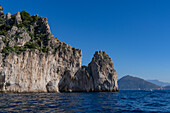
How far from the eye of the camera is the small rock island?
49.9 meters

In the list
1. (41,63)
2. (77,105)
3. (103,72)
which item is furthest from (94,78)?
(77,105)

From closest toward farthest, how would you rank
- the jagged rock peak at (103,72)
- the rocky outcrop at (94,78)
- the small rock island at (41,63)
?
the small rock island at (41,63) → the rocky outcrop at (94,78) → the jagged rock peak at (103,72)

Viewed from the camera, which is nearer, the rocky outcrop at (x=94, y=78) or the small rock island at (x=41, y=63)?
the small rock island at (x=41, y=63)

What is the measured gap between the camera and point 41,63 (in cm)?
5962

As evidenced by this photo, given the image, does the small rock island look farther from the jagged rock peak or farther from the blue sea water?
the blue sea water

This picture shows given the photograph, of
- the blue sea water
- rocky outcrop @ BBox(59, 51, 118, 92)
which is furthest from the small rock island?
the blue sea water

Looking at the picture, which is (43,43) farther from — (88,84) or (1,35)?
(88,84)

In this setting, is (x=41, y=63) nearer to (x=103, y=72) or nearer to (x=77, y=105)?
(x=103, y=72)

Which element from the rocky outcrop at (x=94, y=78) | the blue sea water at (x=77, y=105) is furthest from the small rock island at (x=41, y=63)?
the blue sea water at (x=77, y=105)

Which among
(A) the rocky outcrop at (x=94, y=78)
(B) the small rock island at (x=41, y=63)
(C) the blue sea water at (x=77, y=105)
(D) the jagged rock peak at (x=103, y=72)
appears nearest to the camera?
(C) the blue sea water at (x=77, y=105)

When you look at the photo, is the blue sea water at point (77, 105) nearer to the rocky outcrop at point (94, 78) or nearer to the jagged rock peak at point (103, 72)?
the rocky outcrop at point (94, 78)

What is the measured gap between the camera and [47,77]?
61.2m

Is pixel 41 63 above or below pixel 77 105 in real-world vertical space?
above

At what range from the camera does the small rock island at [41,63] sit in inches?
1965
